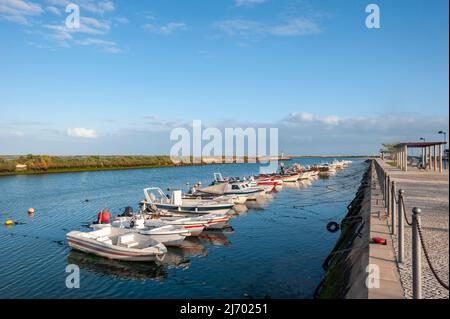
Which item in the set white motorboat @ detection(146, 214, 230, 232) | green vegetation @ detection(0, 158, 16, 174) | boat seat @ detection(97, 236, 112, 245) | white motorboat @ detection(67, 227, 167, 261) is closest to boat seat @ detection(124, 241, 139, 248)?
white motorboat @ detection(67, 227, 167, 261)

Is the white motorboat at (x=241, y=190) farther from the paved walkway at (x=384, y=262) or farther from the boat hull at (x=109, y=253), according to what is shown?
the paved walkway at (x=384, y=262)

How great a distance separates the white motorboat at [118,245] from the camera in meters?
16.3

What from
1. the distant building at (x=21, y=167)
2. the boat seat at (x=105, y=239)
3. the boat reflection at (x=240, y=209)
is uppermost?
the distant building at (x=21, y=167)

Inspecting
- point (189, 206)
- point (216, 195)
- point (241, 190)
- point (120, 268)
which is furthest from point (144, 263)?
point (241, 190)

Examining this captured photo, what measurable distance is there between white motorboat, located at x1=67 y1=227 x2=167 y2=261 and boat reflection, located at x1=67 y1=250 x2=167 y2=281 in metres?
0.29

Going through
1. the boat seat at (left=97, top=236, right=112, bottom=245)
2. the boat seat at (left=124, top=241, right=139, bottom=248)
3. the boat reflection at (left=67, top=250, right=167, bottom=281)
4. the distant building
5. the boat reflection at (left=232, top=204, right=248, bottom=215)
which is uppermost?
the distant building

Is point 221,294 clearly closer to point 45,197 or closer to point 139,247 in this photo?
point 139,247

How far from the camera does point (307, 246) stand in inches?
745

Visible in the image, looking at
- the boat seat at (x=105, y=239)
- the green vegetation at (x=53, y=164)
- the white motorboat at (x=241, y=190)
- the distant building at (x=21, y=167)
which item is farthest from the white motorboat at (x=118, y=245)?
the distant building at (x=21, y=167)

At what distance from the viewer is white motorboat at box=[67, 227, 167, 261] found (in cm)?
1634

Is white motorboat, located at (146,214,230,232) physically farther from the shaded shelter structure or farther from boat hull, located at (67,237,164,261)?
the shaded shelter structure

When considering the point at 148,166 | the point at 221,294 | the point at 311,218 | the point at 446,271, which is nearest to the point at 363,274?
the point at 446,271

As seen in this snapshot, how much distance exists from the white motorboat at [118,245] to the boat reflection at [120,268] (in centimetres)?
29
